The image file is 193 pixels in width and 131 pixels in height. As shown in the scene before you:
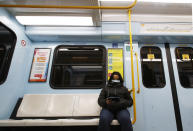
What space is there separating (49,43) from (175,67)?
11.5 feet

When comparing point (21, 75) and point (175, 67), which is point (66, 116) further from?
point (175, 67)

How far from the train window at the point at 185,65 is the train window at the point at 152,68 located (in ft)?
1.55

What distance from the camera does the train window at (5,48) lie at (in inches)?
85.9

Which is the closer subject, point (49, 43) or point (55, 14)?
point (55, 14)

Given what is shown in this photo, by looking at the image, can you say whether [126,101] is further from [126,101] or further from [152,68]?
[152,68]

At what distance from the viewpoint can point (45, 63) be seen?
283cm

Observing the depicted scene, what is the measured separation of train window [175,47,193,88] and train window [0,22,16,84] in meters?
4.08

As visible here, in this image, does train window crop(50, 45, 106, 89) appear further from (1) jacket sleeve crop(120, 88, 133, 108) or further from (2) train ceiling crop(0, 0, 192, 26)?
(2) train ceiling crop(0, 0, 192, 26)

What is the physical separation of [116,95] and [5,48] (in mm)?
2516

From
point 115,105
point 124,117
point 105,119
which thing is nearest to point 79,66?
point 115,105

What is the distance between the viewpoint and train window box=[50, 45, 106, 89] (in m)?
2.76

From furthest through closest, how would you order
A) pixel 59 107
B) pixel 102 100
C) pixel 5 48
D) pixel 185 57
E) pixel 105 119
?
pixel 185 57 → pixel 59 107 → pixel 5 48 → pixel 102 100 → pixel 105 119

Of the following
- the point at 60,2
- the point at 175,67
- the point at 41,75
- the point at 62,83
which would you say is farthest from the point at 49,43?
the point at 175,67

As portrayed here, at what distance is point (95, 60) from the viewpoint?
2967mm
